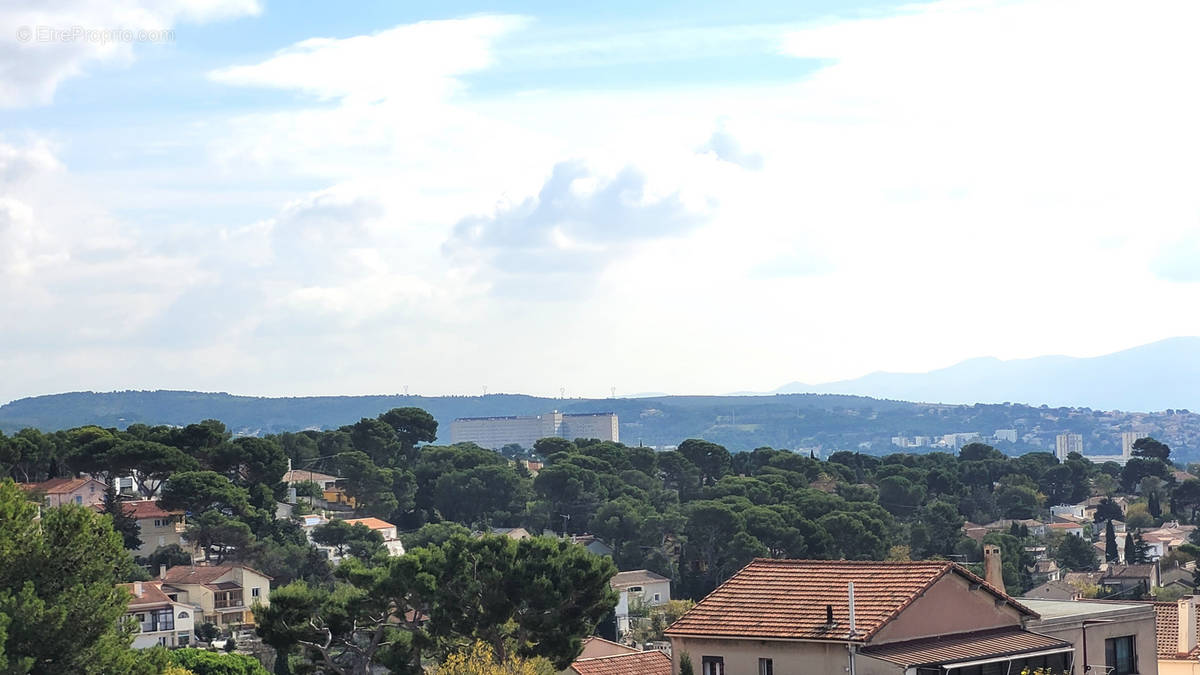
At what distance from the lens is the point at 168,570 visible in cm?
9038

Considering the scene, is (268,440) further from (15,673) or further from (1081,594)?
(15,673)

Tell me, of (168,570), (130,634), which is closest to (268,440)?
(168,570)

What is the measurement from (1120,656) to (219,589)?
62594mm

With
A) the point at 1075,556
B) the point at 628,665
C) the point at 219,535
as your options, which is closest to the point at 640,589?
the point at 219,535

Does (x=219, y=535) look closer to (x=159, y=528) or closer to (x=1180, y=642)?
(x=159, y=528)

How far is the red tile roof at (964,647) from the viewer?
2444 cm

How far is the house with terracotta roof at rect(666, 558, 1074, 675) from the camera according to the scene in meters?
24.7

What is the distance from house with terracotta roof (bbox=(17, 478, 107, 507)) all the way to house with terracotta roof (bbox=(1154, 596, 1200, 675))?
6722 centimetres

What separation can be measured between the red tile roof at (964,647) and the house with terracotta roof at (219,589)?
2378 inches

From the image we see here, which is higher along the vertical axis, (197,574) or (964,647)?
(964,647)

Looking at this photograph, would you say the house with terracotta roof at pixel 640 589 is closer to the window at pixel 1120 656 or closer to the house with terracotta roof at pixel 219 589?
the house with terracotta roof at pixel 219 589

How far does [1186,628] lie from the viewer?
1320 inches

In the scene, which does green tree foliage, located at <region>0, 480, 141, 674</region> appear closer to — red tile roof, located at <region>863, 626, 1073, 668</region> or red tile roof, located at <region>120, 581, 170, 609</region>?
red tile roof, located at <region>863, 626, 1073, 668</region>

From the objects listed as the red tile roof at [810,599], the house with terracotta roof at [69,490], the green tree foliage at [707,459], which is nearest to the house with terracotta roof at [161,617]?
the house with terracotta roof at [69,490]
